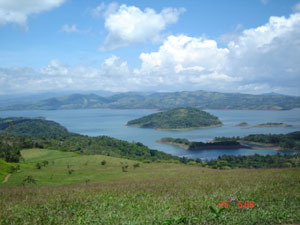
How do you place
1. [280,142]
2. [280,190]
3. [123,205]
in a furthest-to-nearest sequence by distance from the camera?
[280,142], [280,190], [123,205]

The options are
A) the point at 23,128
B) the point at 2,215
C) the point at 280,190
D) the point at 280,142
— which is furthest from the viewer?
the point at 23,128

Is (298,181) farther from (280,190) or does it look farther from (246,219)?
(246,219)

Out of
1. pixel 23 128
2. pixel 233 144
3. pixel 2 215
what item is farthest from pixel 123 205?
pixel 23 128

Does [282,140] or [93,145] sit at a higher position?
[93,145]

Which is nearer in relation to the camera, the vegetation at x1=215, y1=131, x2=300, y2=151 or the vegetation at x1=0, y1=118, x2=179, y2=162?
the vegetation at x1=0, y1=118, x2=179, y2=162

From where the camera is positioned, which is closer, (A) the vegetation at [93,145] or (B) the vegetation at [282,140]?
(A) the vegetation at [93,145]

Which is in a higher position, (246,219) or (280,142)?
(246,219)

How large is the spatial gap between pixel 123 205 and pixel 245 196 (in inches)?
161

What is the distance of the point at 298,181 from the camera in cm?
1058

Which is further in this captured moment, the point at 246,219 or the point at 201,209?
the point at 201,209

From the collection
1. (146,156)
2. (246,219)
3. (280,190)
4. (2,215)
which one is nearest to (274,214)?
(246,219)

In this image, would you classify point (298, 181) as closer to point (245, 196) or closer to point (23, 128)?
point (245, 196)

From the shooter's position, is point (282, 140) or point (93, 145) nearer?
point (93, 145)

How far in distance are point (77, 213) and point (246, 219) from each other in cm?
450
